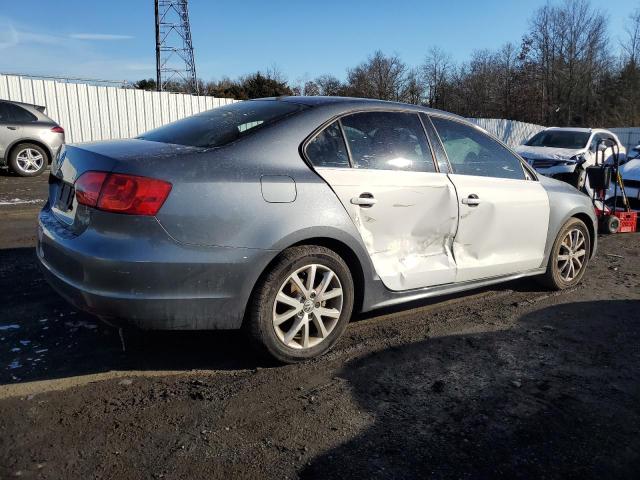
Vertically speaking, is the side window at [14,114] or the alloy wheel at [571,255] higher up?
the side window at [14,114]

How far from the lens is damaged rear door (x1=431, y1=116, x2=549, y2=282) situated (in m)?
4.17

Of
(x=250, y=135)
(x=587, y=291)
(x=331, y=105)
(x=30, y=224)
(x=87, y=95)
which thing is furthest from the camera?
(x=87, y=95)

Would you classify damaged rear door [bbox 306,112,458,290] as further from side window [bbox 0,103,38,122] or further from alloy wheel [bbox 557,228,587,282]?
side window [bbox 0,103,38,122]

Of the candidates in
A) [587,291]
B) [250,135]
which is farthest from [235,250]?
[587,291]

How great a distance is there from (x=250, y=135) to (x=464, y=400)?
77.6 inches

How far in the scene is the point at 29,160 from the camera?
11.9 metres

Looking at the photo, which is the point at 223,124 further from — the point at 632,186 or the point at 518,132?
the point at 518,132

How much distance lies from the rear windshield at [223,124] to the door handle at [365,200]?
0.71 meters

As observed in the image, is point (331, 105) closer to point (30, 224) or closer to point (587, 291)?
point (587, 291)

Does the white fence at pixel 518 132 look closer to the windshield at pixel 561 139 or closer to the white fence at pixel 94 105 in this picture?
the windshield at pixel 561 139

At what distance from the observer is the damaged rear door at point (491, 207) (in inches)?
164

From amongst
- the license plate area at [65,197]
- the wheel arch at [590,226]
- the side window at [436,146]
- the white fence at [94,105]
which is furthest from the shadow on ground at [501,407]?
the white fence at [94,105]

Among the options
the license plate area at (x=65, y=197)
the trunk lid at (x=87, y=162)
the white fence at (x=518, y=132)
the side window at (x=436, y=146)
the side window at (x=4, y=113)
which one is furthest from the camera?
the white fence at (x=518, y=132)

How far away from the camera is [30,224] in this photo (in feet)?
23.7
